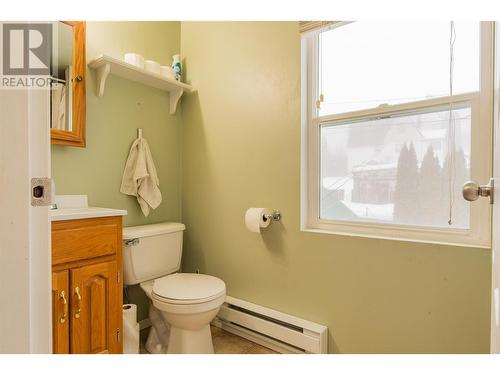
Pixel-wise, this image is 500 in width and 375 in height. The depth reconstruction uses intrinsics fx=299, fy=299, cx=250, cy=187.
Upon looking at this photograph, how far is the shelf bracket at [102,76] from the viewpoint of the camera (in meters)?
1.73

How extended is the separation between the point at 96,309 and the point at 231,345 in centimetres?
83

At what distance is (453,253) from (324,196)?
0.67m

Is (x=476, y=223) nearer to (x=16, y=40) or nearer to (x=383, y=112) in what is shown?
(x=383, y=112)

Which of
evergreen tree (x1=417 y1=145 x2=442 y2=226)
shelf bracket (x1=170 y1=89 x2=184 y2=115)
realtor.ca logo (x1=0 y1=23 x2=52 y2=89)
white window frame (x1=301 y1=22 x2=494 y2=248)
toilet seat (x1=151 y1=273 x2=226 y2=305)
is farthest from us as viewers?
shelf bracket (x1=170 y1=89 x2=184 y2=115)

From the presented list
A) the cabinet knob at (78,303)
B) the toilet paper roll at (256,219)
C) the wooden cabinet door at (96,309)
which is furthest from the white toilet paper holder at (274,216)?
the cabinet knob at (78,303)

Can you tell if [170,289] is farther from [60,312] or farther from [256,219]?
[256,219]

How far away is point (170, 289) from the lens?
1.61m

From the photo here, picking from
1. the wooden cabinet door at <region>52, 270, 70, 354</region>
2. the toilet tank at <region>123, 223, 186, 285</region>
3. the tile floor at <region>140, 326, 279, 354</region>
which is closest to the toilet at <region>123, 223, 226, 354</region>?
the toilet tank at <region>123, 223, 186, 285</region>

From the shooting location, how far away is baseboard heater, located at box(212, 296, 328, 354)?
1.58m

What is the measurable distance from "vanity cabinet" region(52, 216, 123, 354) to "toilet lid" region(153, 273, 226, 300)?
23 centimetres

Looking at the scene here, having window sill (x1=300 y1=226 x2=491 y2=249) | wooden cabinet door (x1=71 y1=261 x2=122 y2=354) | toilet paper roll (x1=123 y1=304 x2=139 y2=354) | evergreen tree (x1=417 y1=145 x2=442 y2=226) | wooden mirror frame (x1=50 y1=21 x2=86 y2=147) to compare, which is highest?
wooden mirror frame (x1=50 y1=21 x2=86 y2=147)

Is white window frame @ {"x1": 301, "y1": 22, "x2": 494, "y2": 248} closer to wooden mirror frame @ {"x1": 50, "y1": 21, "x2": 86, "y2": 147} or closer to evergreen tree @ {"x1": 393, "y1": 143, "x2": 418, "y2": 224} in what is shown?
evergreen tree @ {"x1": 393, "y1": 143, "x2": 418, "y2": 224}
